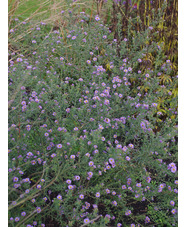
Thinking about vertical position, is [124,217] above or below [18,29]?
below

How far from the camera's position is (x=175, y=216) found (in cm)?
162

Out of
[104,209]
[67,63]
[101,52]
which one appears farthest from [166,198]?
[101,52]

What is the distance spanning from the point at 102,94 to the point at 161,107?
43.8 inches

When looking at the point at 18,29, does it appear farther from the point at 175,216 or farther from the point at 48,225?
the point at 175,216

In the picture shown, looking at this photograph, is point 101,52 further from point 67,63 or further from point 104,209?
point 104,209

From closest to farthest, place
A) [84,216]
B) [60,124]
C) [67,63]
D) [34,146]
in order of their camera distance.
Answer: [84,216] → [34,146] → [60,124] → [67,63]

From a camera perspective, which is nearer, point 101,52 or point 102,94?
point 102,94

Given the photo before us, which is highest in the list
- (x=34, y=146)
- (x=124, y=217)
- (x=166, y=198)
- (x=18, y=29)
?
(x=18, y=29)

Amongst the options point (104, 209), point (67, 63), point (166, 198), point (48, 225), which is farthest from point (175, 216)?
point (67, 63)

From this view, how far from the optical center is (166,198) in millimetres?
1704

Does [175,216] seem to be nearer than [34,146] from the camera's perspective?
Yes
